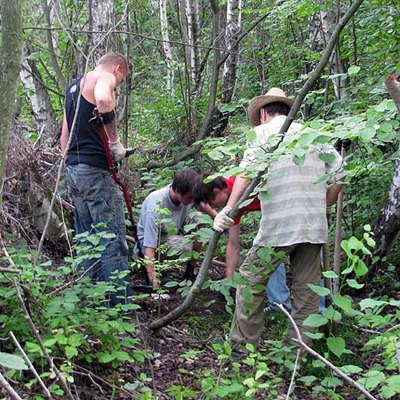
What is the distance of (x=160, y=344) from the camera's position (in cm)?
384

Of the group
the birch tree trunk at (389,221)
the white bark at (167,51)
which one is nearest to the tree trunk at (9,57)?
the birch tree trunk at (389,221)

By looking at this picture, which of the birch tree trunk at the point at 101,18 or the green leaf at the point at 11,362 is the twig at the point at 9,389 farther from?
the birch tree trunk at the point at 101,18

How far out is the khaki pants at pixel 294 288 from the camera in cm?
378

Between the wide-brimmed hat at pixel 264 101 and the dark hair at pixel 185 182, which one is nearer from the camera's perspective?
the wide-brimmed hat at pixel 264 101

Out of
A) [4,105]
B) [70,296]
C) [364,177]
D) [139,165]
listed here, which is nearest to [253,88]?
[139,165]

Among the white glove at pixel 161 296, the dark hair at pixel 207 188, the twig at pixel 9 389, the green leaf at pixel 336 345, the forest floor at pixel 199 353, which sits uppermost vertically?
the dark hair at pixel 207 188

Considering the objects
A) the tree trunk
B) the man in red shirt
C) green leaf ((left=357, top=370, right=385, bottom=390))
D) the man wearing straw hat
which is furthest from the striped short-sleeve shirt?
the tree trunk

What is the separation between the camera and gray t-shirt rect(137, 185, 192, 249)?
14.3 ft

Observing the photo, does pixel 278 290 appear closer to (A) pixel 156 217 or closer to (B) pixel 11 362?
(A) pixel 156 217

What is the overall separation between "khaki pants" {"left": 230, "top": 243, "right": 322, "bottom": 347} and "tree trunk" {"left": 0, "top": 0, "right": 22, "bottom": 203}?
2.36 meters

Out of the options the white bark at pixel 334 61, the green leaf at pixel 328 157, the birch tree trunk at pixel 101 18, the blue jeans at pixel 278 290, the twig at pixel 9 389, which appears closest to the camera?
the twig at pixel 9 389

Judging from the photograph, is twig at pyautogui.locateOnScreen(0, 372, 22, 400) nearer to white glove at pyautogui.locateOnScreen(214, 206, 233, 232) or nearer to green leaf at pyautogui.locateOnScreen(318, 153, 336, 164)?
green leaf at pyautogui.locateOnScreen(318, 153, 336, 164)

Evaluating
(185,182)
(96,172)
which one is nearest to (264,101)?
(185,182)

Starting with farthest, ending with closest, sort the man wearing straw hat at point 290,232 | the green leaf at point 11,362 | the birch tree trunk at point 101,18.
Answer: the birch tree trunk at point 101,18, the man wearing straw hat at point 290,232, the green leaf at point 11,362
